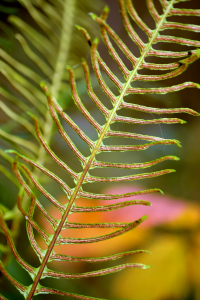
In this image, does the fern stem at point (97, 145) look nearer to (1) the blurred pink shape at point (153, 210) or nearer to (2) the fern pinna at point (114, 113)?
(2) the fern pinna at point (114, 113)

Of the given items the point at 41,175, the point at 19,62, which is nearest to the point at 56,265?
the point at 41,175

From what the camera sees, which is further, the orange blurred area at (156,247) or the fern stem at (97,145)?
the orange blurred area at (156,247)

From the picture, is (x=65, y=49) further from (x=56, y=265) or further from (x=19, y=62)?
(x=56, y=265)

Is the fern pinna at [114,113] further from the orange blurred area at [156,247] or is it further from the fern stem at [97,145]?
the orange blurred area at [156,247]

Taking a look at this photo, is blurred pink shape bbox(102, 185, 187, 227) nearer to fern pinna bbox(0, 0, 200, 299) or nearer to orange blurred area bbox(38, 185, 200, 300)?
orange blurred area bbox(38, 185, 200, 300)

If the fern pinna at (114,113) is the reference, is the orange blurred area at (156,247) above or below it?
below

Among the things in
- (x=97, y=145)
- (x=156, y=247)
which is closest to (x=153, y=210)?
(x=156, y=247)

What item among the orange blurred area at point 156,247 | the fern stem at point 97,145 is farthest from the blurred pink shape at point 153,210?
the fern stem at point 97,145

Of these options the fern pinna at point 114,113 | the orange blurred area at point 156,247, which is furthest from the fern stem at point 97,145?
the orange blurred area at point 156,247
